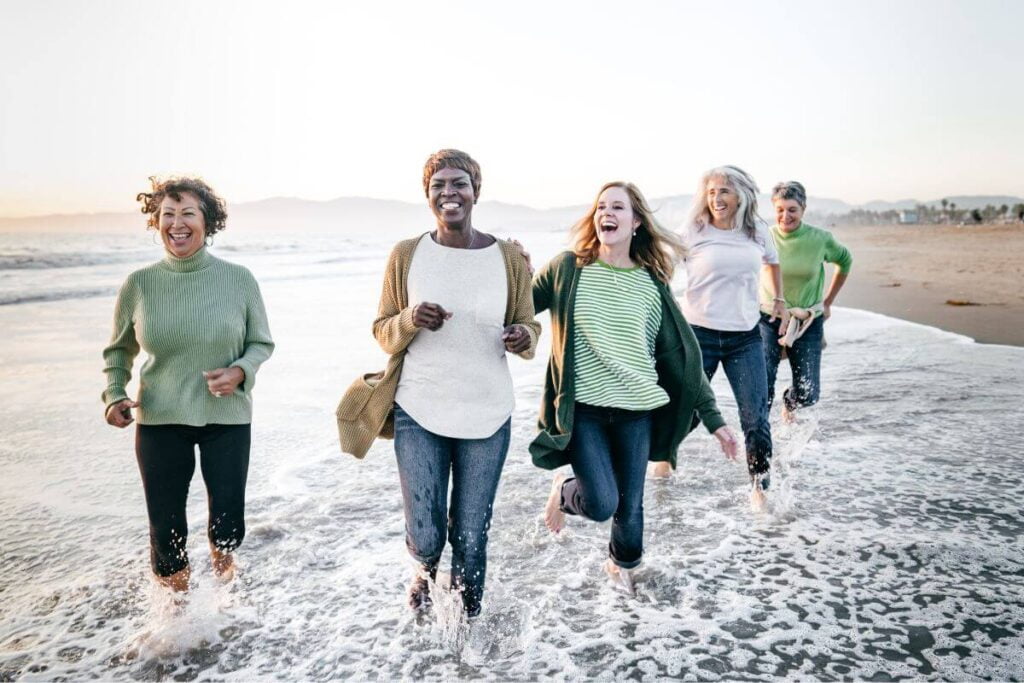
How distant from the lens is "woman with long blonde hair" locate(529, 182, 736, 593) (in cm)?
357

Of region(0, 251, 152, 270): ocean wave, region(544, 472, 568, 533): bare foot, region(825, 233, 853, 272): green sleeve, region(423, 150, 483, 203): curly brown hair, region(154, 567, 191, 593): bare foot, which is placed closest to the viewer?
region(423, 150, 483, 203): curly brown hair

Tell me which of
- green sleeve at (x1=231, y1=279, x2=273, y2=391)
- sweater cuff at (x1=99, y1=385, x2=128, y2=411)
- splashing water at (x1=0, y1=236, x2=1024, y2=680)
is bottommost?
splashing water at (x1=0, y1=236, x2=1024, y2=680)

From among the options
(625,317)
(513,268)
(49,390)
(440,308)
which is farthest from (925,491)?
(49,390)

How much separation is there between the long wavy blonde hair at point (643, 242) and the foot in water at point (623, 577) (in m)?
1.62

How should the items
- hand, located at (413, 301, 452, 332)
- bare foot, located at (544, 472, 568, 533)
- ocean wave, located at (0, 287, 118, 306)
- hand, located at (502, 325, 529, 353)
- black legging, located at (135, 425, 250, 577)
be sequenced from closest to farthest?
hand, located at (413, 301, 452, 332), hand, located at (502, 325, 529, 353), black legging, located at (135, 425, 250, 577), bare foot, located at (544, 472, 568, 533), ocean wave, located at (0, 287, 118, 306)

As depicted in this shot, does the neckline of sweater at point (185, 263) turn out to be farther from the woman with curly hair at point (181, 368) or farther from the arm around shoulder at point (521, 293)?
the arm around shoulder at point (521, 293)

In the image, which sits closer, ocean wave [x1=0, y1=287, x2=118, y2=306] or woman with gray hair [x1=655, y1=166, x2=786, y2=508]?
woman with gray hair [x1=655, y1=166, x2=786, y2=508]

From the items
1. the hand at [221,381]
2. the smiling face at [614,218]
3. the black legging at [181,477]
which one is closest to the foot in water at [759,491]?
the smiling face at [614,218]

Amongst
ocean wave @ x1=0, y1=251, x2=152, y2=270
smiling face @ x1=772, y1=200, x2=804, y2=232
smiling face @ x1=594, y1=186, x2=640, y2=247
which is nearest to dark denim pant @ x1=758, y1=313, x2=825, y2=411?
smiling face @ x1=772, y1=200, x2=804, y2=232

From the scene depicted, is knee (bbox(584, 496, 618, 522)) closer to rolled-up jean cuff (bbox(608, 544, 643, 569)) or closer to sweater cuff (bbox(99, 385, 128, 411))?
rolled-up jean cuff (bbox(608, 544, 643, 569))

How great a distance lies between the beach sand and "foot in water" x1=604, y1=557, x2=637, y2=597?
1022 cm

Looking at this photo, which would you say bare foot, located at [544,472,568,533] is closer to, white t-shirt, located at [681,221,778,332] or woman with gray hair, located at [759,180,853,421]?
white t-shirt, located at [681,221,778,332]

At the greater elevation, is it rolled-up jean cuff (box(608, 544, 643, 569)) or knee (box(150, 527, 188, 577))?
knee (box(150, 527, 188, 577))

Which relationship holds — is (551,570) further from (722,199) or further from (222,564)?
(722,199)
